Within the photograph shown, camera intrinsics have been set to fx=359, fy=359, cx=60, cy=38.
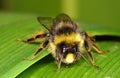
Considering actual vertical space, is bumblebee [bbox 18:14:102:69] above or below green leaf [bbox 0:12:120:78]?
above

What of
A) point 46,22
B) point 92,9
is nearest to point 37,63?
point 46,22

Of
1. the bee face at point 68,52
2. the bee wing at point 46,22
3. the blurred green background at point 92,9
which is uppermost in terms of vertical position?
the bee wing at point 46,22

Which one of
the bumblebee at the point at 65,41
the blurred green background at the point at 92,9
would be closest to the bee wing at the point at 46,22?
the bumblebee at the point at 65,41

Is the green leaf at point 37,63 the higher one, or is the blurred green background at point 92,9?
the green leaf at point 37,63

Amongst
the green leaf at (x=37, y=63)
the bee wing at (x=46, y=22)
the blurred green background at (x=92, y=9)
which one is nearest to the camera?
the green leaf at (x=37, y=63)

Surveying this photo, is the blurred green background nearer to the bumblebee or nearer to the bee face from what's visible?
the bumblebee

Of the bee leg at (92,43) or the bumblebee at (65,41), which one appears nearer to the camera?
the bumblebee at (65,41)

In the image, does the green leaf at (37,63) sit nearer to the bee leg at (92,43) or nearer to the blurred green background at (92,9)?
the bee leg at (92,43)

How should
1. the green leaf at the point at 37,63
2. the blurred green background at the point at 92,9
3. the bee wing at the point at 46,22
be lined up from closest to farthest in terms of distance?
1. the green leaf at the point at 37,63
2. the bee wing at the point at 46,22
3. the blurred green background at the point at 92,9

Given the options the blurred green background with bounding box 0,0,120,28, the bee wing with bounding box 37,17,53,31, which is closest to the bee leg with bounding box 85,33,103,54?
the bee wing with bounding box 37,17,53,31
